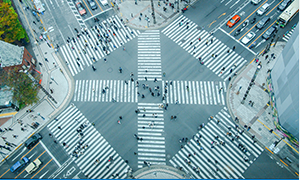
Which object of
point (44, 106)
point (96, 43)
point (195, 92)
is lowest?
point (195, 92)

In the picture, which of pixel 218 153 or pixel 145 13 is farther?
pixel 145 13

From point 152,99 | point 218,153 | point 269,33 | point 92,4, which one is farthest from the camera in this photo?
point 92,4

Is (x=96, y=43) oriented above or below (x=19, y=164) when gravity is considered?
above

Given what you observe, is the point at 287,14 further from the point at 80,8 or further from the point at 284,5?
the point at 80,8

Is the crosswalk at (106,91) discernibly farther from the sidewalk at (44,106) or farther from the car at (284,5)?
the car at (284,5)

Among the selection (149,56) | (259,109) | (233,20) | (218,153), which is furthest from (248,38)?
(218,153)

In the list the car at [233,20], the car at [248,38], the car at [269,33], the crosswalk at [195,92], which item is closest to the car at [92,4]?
the crosswalk at [195,92]

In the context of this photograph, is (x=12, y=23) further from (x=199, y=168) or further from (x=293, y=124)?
(x=293, y=124)
